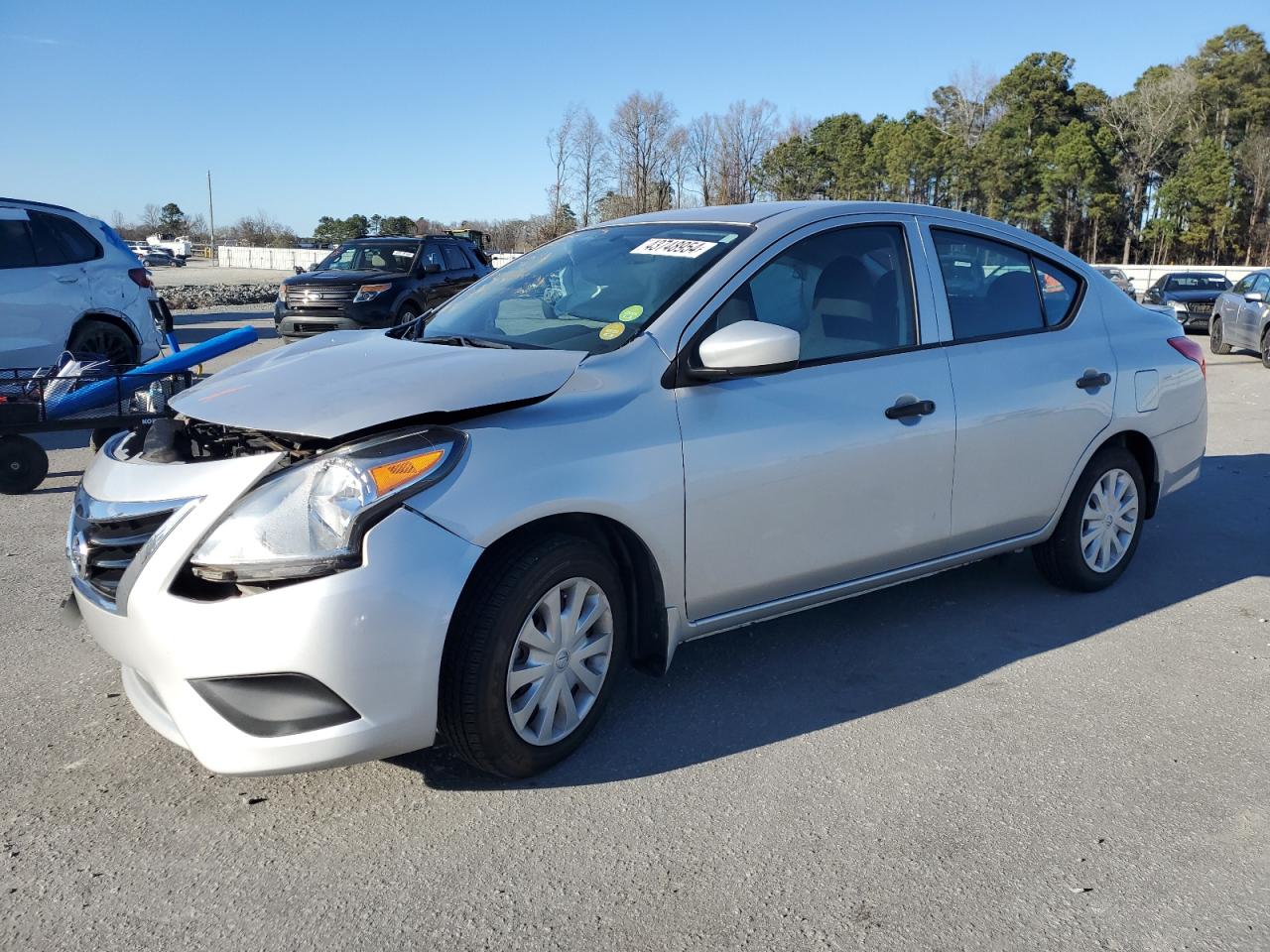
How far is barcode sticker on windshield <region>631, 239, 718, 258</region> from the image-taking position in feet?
13.0

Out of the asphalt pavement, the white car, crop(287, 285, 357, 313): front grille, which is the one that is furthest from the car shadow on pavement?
crop(287, 285, 357, 313): front grille

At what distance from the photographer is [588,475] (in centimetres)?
322

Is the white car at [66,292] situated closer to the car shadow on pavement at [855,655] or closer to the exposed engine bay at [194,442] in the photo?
the exposed engine bay at [194,442]

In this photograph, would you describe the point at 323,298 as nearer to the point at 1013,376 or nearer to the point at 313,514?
the point at 1013,376

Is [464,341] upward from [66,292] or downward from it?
downward

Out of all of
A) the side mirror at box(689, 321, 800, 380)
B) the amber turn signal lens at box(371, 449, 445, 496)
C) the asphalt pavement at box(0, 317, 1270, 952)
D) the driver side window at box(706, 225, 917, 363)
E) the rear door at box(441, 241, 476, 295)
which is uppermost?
the rear door at box(441, 241, 476, 295)

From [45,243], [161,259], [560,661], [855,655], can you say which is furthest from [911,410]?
[161,259]

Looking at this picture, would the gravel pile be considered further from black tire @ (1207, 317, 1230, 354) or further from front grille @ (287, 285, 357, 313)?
black tire @ (1207, 317, 1230, 354)

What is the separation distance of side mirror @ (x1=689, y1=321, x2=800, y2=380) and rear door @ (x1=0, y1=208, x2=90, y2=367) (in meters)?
7.67

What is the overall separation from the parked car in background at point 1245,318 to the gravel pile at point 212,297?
73.8 ft

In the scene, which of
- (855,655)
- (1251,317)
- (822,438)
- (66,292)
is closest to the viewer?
(822,438)

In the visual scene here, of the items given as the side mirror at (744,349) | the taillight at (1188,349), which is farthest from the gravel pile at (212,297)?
the side mirror at (744,349)

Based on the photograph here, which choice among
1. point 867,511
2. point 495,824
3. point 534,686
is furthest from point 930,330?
point 495,824

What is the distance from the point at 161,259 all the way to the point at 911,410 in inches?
2896
